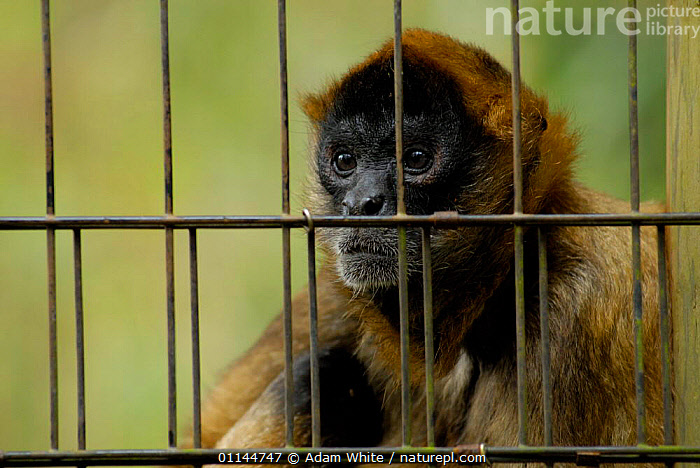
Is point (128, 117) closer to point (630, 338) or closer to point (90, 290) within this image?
point (90, 290)

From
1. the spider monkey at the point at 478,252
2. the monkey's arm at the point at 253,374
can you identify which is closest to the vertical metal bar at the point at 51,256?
the spider monkey at the point at 478,252

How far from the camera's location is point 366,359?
5129 mm

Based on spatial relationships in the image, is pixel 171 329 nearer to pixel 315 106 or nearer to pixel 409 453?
pixel 409 453

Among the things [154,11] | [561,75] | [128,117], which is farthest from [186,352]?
[561,75]

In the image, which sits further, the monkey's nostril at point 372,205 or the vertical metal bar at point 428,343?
the monkey's nostril at point 372,205

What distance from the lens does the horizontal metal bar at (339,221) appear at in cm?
300

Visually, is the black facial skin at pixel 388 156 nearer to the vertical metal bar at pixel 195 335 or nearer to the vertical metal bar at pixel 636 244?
the vertical metal bar at pixel 195 335

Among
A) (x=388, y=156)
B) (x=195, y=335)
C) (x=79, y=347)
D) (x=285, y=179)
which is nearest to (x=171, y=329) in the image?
(x=195, y=335)

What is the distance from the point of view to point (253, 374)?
5.76m

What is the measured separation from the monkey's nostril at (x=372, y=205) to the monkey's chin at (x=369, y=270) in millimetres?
206

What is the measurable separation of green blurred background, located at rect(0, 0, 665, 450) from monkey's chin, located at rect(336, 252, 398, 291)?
4.67m

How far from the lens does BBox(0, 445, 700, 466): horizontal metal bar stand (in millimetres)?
2977

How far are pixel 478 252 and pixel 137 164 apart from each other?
5.85 m

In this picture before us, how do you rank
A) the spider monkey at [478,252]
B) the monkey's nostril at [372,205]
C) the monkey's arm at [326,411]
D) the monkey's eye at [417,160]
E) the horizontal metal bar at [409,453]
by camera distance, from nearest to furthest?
the horizontal metal bar at [409,453] < the spider monkey at [478,252] < the monkey's nostril at [372,205] < the monkey's eye at [417,160] < the monkey's arm at [326,411]
